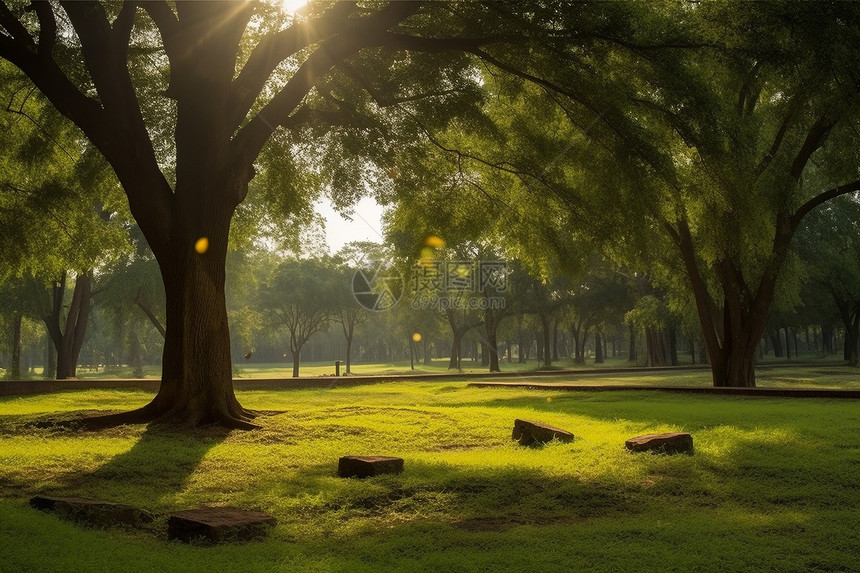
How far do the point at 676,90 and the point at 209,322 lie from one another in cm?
928

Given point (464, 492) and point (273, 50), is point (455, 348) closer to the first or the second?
point (273, 50)

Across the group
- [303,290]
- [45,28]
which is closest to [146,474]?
[45,28]

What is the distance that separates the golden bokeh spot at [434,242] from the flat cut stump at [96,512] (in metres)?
13.9

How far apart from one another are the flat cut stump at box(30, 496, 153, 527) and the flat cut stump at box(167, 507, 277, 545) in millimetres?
445

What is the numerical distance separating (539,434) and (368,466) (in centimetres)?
353

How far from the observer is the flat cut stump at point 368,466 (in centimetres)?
873

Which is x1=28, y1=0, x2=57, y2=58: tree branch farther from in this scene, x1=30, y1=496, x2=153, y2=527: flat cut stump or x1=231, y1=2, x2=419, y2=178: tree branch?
x1=30, y1=496, x2=153, y2=527: flat cut stump

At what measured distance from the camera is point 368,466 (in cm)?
873

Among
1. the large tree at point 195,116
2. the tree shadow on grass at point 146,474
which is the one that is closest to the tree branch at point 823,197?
the large tree at point 195,116

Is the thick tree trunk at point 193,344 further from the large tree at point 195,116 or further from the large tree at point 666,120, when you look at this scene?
the large tree at point 666,120

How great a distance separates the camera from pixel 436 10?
1506 centimetres

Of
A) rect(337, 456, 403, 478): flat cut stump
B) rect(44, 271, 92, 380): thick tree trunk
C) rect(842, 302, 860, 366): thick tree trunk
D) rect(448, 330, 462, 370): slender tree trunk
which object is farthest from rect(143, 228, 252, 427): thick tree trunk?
rect(842, 302, 860, 366): thick tree trunk

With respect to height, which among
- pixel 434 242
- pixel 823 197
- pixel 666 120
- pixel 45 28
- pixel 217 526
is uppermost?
pixel 45 28

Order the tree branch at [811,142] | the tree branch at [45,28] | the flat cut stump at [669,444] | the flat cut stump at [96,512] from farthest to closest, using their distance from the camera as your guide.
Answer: the tree branch at [811,142], the tree branch at [45,28], the flat cut stump at [669,444], the flat cut stump at [96,512]
